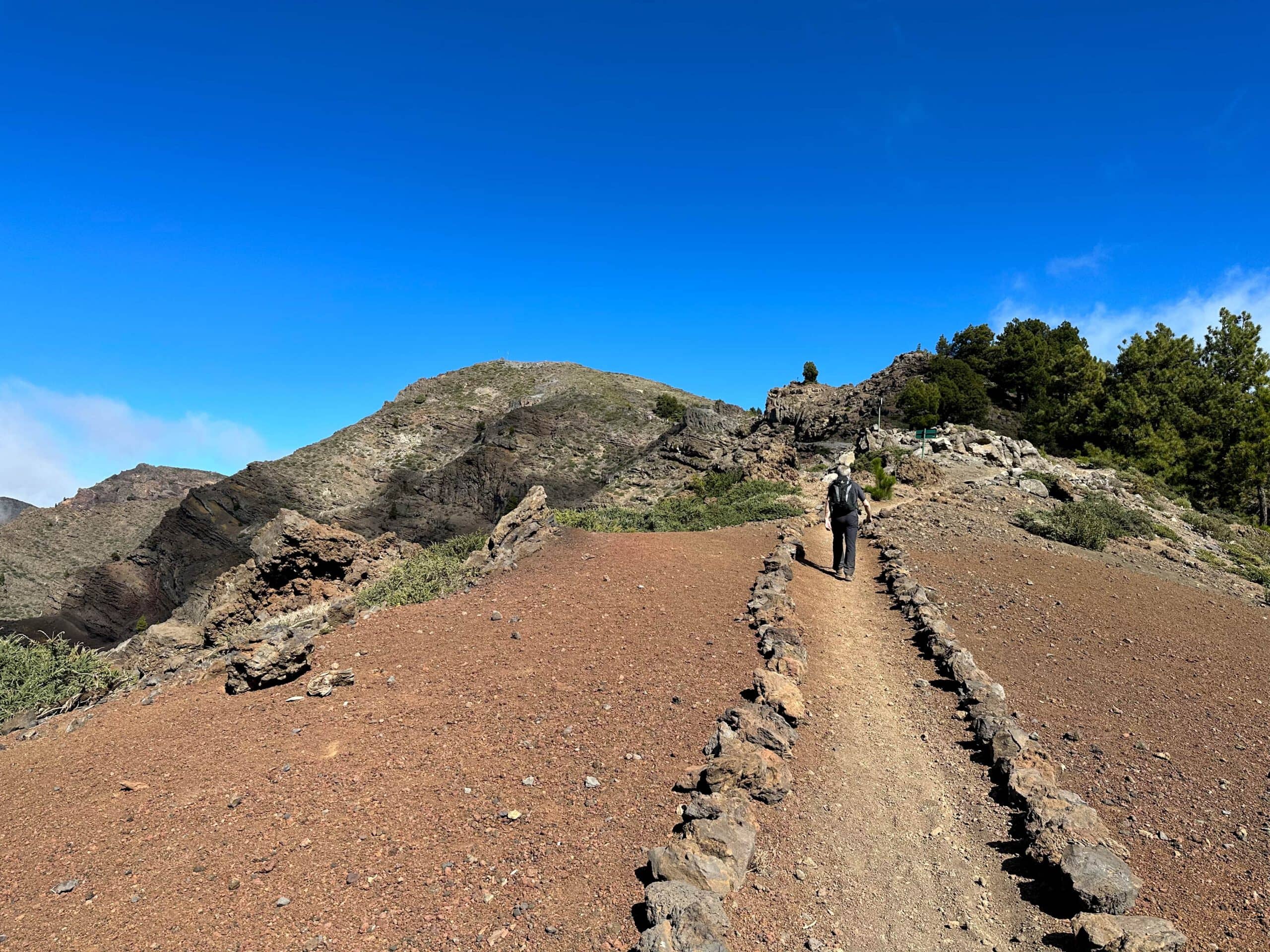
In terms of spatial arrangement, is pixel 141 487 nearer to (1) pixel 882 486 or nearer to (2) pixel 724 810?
(1) pixel 882 486

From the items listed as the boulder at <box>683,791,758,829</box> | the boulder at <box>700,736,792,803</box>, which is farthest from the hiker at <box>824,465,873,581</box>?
the boulder at <box>683,791,758,829</box>

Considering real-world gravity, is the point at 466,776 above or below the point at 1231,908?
above

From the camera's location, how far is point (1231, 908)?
4.00 metres

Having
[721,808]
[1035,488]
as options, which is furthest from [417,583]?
[1035,488]

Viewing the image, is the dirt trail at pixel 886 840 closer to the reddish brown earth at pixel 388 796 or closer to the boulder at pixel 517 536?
the reddish brown earth at pixel 388 796

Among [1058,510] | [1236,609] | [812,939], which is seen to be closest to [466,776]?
[812,939]

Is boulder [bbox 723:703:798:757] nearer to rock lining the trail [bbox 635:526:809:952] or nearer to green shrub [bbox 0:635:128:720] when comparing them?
rock lining the trail [bbox 635:526:809:952]

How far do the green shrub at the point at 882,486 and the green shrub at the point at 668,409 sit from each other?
45798 millimetres

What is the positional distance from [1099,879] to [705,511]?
17.0 meters

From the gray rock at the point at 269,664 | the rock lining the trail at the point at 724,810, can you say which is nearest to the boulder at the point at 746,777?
the rock lining the trail at the point at 724,810

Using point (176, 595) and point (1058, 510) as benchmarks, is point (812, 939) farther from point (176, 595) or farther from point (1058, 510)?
point (176, 595)

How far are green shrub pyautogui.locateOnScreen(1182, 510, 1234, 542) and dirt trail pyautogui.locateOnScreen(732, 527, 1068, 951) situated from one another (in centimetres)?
1850

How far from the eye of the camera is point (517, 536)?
42.7 feet

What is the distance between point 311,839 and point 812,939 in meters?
3.53
